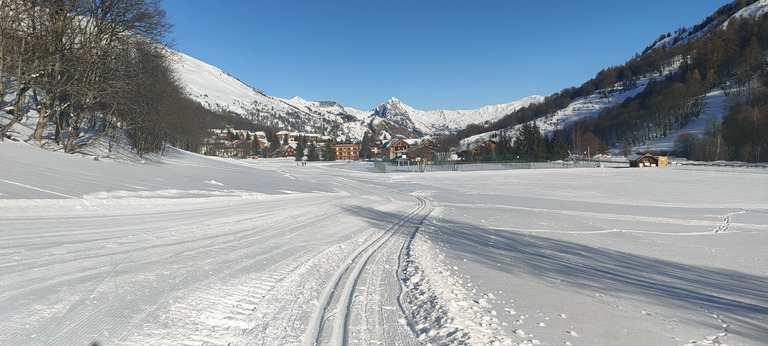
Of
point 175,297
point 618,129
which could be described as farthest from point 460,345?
point 618,129

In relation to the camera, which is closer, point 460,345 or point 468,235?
point 460,345

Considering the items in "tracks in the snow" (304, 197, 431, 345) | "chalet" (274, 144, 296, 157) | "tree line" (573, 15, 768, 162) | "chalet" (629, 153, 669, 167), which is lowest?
"tracks in the snow" (304, 197, 431, 345)

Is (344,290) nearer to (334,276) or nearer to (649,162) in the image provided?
(334,276)

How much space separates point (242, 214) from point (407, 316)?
8.24 metres

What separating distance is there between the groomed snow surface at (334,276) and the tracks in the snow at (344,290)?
0.11 feet

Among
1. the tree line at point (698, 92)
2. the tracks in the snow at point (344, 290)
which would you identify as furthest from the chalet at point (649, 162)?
the tracks in the snow at point (344, 290)

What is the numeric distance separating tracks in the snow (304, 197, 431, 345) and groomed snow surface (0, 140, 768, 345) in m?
0.03

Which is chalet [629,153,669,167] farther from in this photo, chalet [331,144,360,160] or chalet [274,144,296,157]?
chalet [274,144,296,157]

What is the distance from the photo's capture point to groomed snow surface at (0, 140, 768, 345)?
387 centimetres

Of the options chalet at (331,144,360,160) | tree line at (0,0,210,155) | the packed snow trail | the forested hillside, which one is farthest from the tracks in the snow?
chalet at (331,144,360,160)

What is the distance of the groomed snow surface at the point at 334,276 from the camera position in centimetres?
387

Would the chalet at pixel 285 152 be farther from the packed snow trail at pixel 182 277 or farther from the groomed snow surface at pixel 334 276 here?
the packed snow trail at pixel 182 277

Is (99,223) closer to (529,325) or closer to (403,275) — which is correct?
(403,275)

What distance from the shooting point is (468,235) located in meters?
10.5
